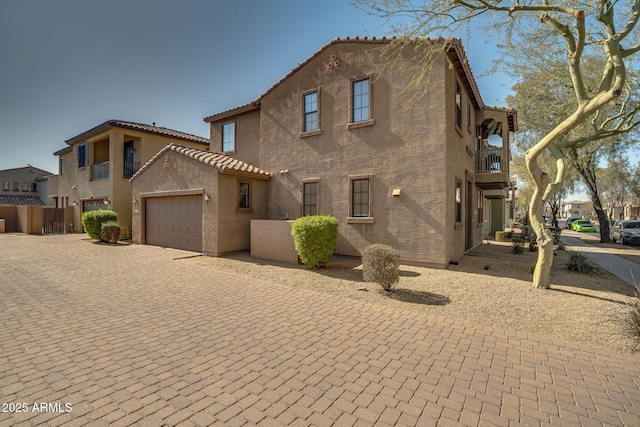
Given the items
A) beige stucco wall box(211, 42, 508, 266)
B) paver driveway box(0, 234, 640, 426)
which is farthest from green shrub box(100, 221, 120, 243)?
paver driveway box(0, 234, 640, 426)

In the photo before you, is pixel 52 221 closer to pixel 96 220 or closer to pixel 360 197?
pixel 96 220

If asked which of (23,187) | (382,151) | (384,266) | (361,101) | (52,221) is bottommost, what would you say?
(384,266)

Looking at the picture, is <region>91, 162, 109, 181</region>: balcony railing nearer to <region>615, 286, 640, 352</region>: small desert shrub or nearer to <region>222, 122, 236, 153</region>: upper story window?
<region>222, 122, 236, 153</region>: upper story window

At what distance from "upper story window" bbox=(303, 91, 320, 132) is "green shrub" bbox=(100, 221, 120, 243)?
40.5ft

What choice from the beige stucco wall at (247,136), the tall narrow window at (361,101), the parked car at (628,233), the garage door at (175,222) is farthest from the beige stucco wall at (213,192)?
the parked car at (628,233)

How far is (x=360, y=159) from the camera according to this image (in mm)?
11438

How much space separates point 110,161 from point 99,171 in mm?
2642

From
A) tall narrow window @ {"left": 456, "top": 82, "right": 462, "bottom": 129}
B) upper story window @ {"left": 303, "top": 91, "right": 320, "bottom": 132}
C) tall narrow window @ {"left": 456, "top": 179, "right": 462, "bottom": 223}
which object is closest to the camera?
tall narrow window @ {"left": 456, "top": 82, "right": 462, "bottom": 129}

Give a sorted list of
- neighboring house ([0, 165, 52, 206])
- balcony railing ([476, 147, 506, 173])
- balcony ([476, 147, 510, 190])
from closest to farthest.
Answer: balcony ([476, 147, 510, 190]) < balcony railing ([476, 147, 506, 173]) < neighboring house ([0, 165, 52, 206])

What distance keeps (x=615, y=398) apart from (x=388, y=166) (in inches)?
334

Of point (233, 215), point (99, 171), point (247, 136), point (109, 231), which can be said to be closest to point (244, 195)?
point (233, 215)

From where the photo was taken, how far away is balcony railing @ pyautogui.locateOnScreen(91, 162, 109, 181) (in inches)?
842

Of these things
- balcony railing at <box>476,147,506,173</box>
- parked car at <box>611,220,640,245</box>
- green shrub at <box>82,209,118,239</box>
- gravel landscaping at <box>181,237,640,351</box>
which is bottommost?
gravel landscaping at <box>181,237,640,351</box>

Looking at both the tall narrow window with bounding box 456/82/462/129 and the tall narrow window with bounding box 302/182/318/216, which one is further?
the tall narrow window with bounding box 302/182/318/216
